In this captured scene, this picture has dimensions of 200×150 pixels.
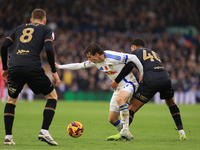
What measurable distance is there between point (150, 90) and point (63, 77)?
651 inches

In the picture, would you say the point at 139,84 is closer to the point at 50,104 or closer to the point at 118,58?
the point at 118,58

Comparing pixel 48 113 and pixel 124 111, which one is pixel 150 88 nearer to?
pixel 124 111

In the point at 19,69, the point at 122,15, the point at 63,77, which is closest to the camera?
the point at 19,69

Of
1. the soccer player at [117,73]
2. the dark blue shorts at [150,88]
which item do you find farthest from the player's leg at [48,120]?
the dark blue shorts at [150,88]

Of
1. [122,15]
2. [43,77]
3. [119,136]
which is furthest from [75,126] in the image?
[122,15]

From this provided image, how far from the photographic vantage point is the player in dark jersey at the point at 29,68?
463 cm

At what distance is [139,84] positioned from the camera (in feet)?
19.3

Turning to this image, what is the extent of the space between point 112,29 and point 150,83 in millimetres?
20975

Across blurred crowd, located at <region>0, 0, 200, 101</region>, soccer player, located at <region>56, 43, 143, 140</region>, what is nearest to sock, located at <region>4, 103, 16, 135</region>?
soccer player, located at <region>56, 43, 143, 140</region>

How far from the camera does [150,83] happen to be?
568 centimetres

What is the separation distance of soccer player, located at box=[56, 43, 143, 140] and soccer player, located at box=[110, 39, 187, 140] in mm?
146

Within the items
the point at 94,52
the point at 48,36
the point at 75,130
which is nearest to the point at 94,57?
the point at 94,52

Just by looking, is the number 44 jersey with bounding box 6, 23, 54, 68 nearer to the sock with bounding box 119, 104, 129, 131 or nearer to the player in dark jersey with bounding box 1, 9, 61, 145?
the player in dark jersey with bounding box 1, 9, 61, 145

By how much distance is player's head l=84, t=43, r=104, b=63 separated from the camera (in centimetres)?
551
